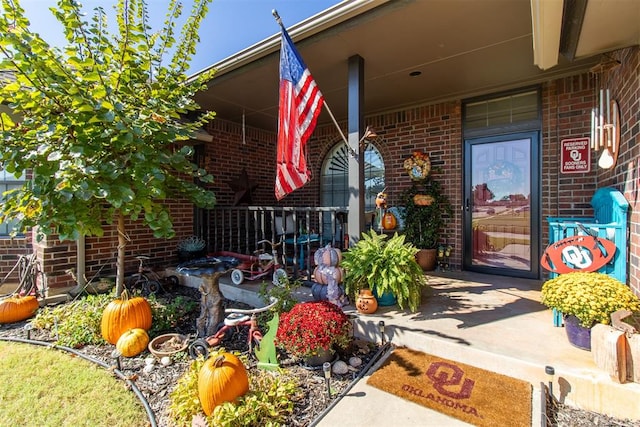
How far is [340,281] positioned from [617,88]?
302cm

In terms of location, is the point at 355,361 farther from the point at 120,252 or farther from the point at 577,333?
the point at 120,252

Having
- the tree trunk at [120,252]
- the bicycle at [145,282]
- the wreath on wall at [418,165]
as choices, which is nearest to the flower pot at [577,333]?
the wreath on wall at [418,165]

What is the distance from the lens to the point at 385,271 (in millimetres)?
2711

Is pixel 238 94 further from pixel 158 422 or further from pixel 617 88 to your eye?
A: pixel 617 88

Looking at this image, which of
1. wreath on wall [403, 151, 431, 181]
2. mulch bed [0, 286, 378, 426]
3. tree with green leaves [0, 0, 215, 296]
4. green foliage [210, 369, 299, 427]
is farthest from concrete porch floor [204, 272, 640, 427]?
wreath on wall [403, 151, 431, 181]

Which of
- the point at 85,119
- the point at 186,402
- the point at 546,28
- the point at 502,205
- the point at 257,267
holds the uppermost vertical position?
the point at 546,28

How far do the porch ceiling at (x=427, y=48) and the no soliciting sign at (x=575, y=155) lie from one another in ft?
2.75

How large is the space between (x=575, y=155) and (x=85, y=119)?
201 inches

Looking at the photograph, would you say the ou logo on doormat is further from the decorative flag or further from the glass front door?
the glass front door

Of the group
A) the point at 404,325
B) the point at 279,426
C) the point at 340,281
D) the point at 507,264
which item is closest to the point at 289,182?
the point at 340,281

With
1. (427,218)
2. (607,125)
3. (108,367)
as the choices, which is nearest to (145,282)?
(108,367)

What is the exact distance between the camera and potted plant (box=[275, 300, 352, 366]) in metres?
2.06

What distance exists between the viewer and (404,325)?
2469mm

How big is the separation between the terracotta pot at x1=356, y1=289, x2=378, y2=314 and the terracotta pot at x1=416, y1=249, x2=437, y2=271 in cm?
203
